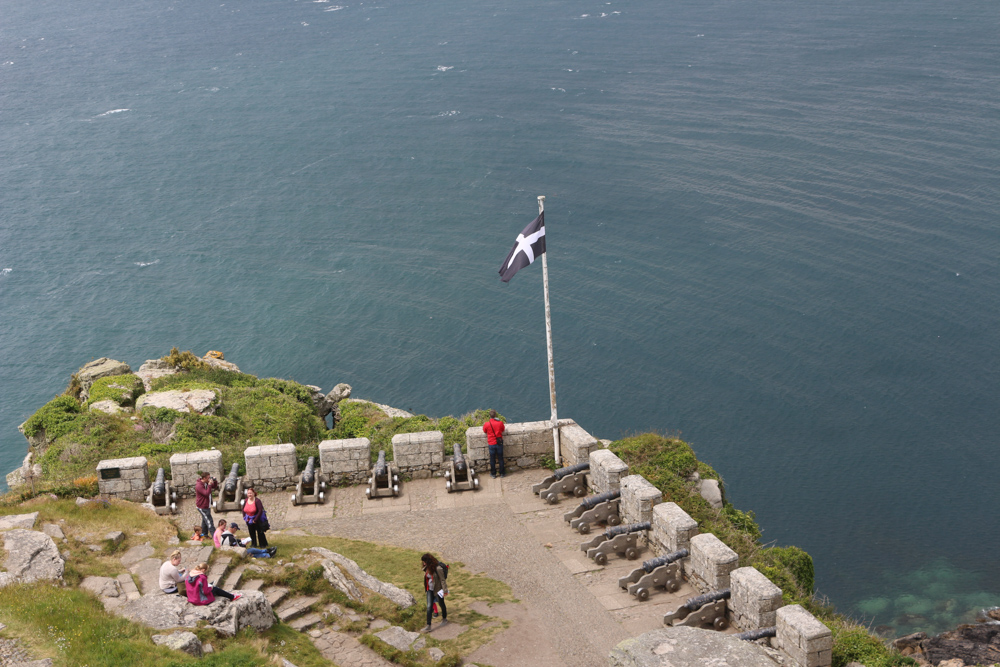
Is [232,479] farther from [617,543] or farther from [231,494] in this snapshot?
[617,543]

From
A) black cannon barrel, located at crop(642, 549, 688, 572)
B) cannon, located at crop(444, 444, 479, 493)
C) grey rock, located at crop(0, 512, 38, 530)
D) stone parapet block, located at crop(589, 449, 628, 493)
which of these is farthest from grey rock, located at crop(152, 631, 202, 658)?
stone parapet block, located at crop(589, 449, 628, 493)

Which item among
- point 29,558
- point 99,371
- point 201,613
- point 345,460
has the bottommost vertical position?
point 99,371

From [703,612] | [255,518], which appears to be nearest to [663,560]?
[703,612]

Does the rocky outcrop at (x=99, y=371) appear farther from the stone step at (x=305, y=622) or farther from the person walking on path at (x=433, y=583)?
the person walking on path at (x=433, y=583)

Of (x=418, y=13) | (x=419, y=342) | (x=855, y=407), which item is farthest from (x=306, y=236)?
(x=418, y=13)

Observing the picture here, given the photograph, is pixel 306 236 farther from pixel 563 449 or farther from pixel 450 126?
pixel 563 449

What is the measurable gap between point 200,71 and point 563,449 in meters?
126

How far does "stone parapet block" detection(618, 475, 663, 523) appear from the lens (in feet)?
82.2

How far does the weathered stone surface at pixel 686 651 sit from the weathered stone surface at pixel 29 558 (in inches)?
493

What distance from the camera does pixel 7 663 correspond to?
55.2 feet

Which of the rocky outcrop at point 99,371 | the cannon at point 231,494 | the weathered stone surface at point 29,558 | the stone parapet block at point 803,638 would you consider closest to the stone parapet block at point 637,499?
the stone parapet block at point 803,638

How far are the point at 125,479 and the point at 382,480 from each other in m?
7.67

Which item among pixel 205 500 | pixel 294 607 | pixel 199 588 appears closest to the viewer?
pixel 199 588

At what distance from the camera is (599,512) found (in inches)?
1034
